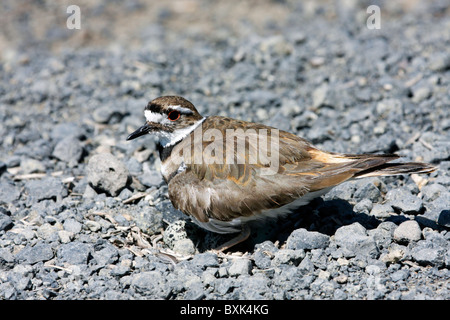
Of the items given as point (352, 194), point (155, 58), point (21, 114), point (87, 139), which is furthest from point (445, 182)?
point (21, 114)

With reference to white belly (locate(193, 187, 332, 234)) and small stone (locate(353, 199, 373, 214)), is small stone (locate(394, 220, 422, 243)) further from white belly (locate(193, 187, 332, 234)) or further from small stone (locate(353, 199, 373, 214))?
white belly (locate(193, 187, 332, 234))

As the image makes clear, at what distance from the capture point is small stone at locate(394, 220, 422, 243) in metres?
4.35

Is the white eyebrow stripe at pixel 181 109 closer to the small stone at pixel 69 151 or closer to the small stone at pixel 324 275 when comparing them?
the small stone at pixel 69 151

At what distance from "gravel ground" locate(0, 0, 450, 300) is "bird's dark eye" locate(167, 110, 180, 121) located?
732mm

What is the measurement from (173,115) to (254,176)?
1.25 m

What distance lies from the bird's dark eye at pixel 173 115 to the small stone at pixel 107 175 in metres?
0.73

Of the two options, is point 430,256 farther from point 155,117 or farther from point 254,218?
point 155,117

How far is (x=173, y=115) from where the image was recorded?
525 centimetres

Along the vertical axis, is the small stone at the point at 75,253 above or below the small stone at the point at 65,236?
below

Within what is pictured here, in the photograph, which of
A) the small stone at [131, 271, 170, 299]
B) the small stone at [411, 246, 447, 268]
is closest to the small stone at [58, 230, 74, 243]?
the small stone at [131, 271, 170, 299]

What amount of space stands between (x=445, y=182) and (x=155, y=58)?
4854 mm

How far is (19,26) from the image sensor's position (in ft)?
33.1

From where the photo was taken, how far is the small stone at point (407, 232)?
4.35m

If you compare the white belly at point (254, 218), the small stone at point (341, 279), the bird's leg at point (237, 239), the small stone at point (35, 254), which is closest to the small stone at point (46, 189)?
the small stone at point (35, 254)
